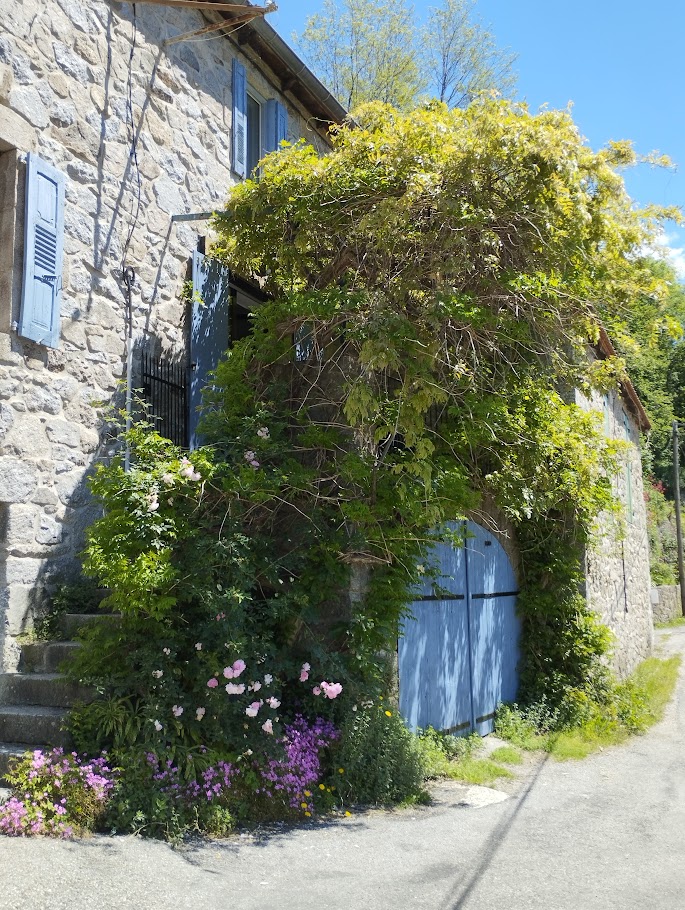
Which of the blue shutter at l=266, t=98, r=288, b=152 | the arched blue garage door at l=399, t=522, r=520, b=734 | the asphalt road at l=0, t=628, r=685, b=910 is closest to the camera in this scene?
the asphalt road at l=0, t=628, r=685, b=910

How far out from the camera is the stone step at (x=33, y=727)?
470 cm

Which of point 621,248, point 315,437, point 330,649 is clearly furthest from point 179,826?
point 621,248

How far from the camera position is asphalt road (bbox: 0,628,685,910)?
3.57m

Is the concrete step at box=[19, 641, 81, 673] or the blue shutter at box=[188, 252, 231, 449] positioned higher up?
the blue shutter at box=[188, 252, 231, 449]

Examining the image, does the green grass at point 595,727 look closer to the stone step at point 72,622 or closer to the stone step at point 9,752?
the stone step at point 72,622

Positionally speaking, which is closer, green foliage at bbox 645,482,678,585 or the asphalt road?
the asphalt road

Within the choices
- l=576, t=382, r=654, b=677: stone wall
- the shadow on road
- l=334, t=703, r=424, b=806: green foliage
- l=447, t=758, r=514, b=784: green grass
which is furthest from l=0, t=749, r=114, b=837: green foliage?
l=576, t=382, r=654, b=677: stone wall

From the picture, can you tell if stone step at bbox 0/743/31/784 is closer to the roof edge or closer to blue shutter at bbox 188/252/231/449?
blue shutter at bbox 188/252/231/449

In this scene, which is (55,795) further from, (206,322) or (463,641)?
(206,322)

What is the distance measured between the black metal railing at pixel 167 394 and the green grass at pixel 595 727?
4018 millimetres

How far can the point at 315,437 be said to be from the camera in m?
5.75

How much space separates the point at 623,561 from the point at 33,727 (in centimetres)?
856

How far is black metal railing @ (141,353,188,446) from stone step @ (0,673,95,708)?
242cm

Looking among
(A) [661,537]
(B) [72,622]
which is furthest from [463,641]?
(A) [661,537]
